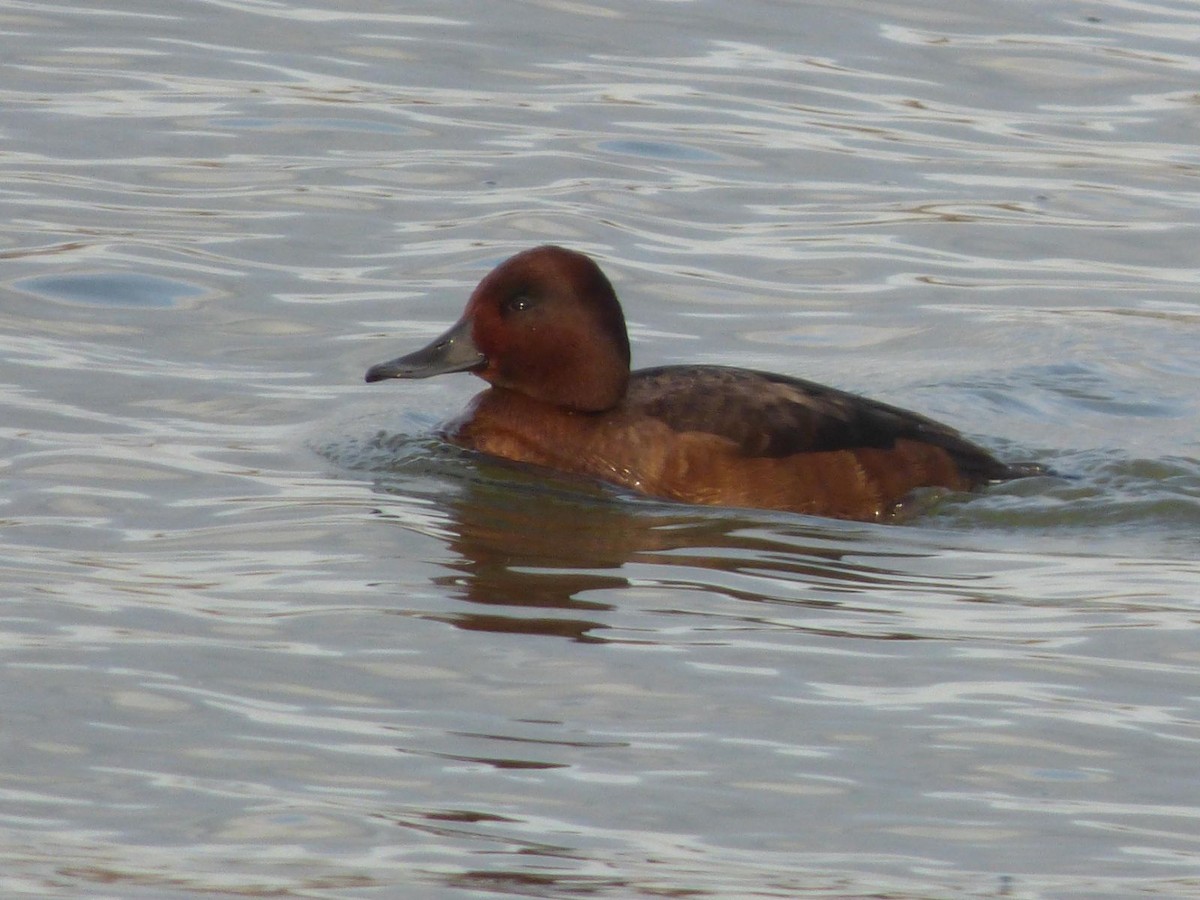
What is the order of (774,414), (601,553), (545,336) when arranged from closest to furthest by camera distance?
(601,553) < (774,414) < (545,336)

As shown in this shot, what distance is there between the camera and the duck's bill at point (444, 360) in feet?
29.6

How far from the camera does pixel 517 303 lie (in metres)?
8.98

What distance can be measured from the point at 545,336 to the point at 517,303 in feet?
0.57

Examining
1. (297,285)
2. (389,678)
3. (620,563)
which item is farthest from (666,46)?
(389,678)

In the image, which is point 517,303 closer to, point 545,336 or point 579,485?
point 545,336

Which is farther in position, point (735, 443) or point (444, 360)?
point (444, 360)

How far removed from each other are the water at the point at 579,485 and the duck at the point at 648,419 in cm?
17

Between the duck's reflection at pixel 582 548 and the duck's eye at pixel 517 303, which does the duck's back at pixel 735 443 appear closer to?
the duck's reflection at pixel 582 548

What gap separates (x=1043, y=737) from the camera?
19.8 ft

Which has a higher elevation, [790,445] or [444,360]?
[444,360]

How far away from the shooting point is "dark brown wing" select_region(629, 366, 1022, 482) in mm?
8656

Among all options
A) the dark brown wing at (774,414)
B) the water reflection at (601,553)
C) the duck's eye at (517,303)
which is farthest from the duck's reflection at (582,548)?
the duck's eye at (517,303)

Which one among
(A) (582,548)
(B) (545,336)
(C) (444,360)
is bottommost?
(A) (582,548)

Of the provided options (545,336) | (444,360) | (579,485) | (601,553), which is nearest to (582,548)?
(601,553)
